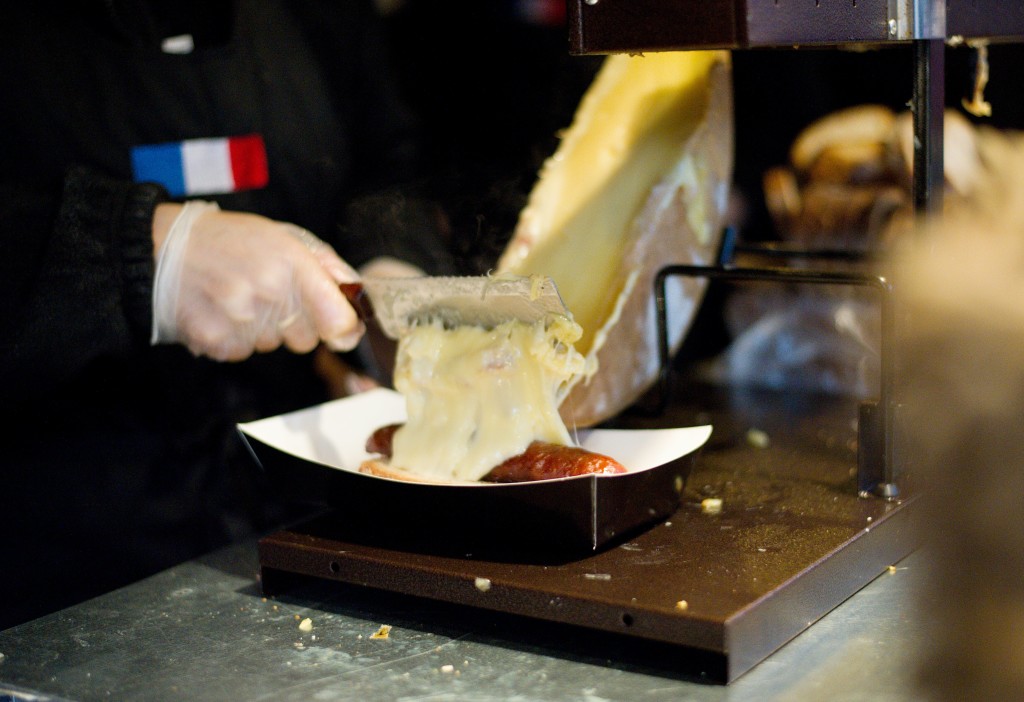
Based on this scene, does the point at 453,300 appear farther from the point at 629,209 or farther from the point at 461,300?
the point at 629,209

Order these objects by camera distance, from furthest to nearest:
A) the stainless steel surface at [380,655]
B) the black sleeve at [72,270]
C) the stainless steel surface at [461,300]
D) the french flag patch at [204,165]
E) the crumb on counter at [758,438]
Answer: the french flag patch at [204,165]
the crumb on counter at [758,438]
the black sleeve at [72,270]
the stainless steel surface at [461,300]
the stainless steel surface at [380,655]

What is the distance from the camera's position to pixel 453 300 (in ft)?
4.69

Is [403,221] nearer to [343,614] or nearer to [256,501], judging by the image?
[256,501]

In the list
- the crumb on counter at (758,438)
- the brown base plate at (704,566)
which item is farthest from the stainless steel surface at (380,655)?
the crumb on counter at (758,438)

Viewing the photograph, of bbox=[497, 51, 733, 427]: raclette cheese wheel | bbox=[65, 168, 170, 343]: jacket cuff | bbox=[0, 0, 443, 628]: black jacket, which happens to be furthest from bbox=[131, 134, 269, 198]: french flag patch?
bbox=[497, 51, 733, 427]: raclette cheese wheel

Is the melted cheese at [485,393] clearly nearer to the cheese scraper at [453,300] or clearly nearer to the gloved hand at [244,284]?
the cheese scraper at [453,300]

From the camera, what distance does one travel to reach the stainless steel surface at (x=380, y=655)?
1084 mm

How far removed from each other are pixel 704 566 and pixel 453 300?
48 centimetres

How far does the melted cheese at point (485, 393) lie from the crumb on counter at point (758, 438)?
394 millimetres

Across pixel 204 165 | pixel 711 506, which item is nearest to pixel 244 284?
pixel 204 165

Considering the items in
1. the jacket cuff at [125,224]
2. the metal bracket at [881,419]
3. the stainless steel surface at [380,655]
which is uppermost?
the jacket cuff at [125,224]

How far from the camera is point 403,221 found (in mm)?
2332

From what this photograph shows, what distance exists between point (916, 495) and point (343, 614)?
29.2 inches

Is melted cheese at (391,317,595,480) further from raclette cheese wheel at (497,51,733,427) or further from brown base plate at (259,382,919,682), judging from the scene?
raclette cheese wheel at (497,51,733,427)
